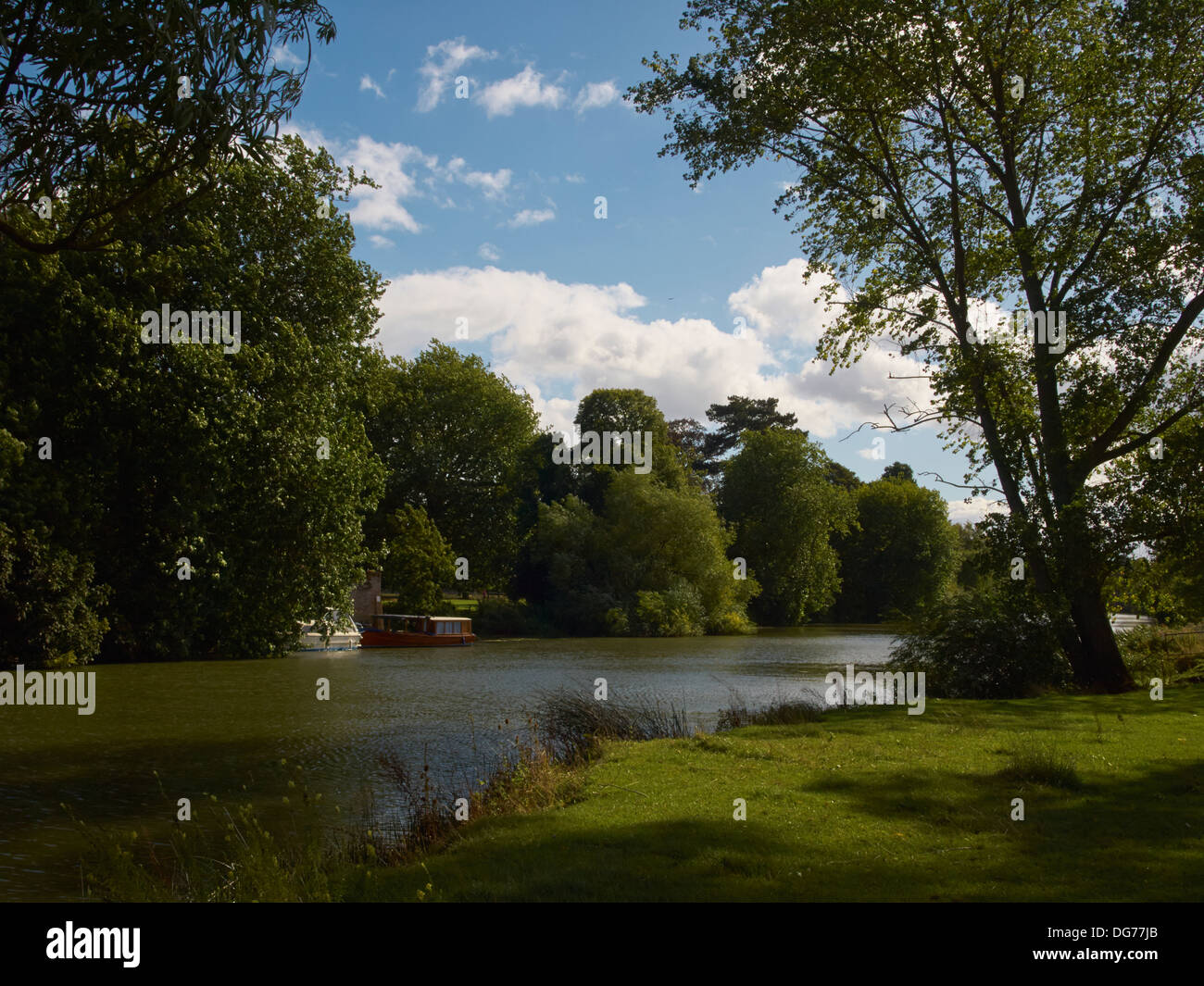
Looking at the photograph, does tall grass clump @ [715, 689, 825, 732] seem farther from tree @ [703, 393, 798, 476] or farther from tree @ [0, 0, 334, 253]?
tree @ [703, 393, 798, 476]

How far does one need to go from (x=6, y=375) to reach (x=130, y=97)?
2401 centimetres

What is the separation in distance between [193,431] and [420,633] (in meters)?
20.1

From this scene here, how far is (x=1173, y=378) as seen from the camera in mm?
22312

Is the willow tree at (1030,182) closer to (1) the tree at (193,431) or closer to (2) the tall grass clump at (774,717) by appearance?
(2) the tall grass clump at (774,717)

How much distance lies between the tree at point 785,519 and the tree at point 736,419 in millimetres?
19905

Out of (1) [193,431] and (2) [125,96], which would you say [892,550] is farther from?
(2) [125,96]

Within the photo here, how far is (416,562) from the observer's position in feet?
177

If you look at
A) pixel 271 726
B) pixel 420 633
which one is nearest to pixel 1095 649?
pixel 271 726

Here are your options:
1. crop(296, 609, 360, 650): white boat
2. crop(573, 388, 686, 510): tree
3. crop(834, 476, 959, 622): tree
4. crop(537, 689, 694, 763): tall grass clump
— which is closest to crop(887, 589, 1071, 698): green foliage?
crop(537, 689, 694, 763): tall grass clump

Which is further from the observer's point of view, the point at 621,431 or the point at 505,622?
the point at 621,431

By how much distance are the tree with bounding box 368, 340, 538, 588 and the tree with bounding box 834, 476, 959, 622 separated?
32.8 metres
